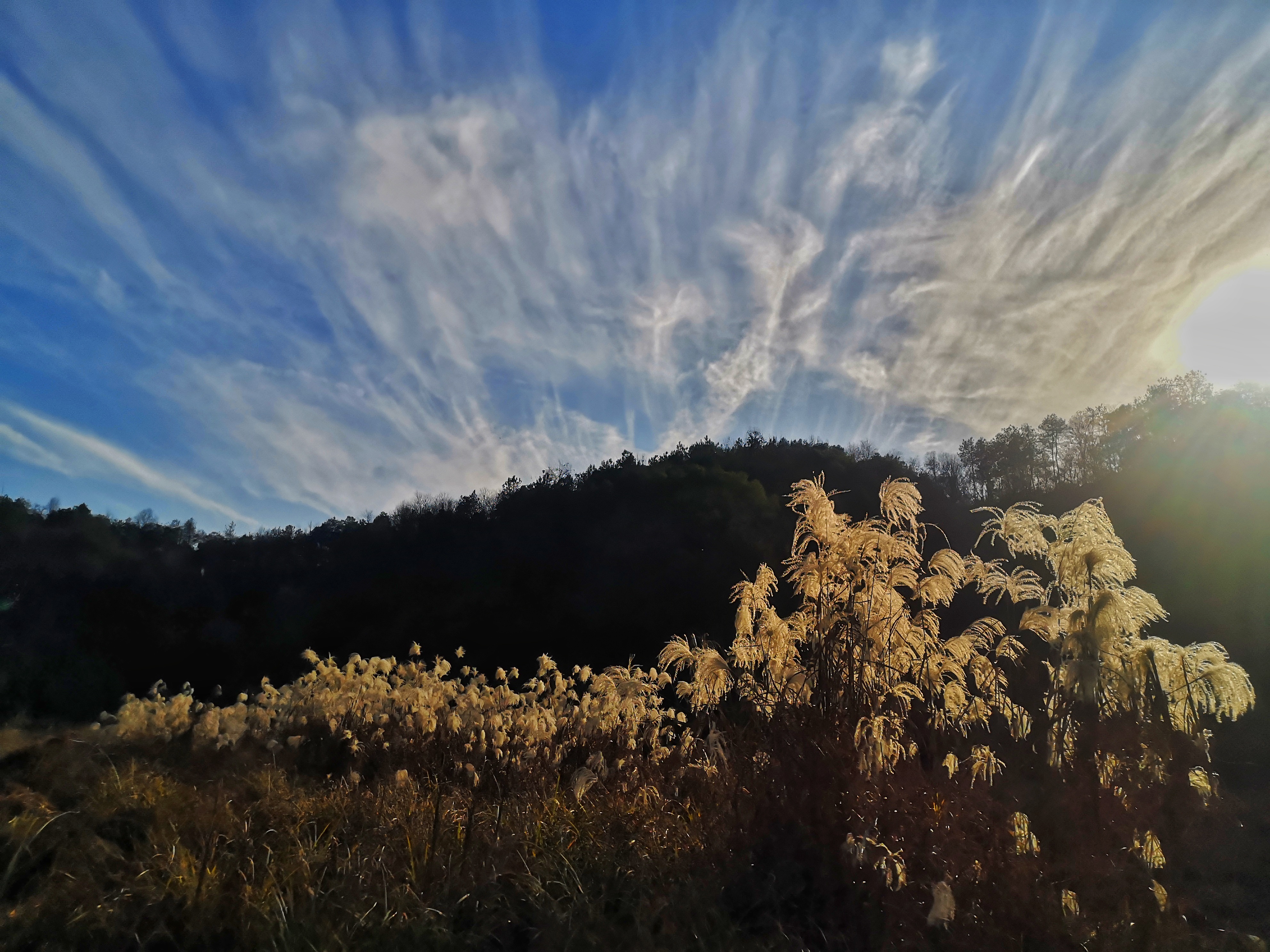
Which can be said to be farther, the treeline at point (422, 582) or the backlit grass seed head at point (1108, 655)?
the treeline at point (422, 582)

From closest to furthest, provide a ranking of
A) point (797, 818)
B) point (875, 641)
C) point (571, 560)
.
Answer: point (797, 818), point (875, 641), point (571, 560)

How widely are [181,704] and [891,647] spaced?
9.71 m

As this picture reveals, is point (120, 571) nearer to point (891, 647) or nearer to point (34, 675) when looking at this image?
point (34, 675)

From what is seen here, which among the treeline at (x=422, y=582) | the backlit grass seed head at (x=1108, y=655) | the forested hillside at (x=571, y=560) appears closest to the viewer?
the backlit grass seed head at (x=1108, y=655)

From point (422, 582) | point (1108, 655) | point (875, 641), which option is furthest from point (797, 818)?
point (422, 582)

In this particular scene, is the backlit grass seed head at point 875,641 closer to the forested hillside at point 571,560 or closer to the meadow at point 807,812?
the meadow at point 807,812

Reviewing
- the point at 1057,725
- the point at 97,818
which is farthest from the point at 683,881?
the point at 97,818

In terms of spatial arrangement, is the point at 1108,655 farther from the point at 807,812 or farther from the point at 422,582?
the point at 422,582

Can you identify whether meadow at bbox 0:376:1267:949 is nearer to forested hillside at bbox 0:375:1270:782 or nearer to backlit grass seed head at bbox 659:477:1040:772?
backlit grass seed head at bbox 659:477:1040:772

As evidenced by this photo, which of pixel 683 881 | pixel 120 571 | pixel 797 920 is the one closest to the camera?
pixel 797 920

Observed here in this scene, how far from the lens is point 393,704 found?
9.54 meters

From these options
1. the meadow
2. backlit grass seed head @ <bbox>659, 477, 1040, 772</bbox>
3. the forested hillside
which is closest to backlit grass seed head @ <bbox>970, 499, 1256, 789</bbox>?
the meadow

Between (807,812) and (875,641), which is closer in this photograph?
(807,812)

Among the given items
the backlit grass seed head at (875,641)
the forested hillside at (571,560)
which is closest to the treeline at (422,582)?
the forested hillside at (571,560)
